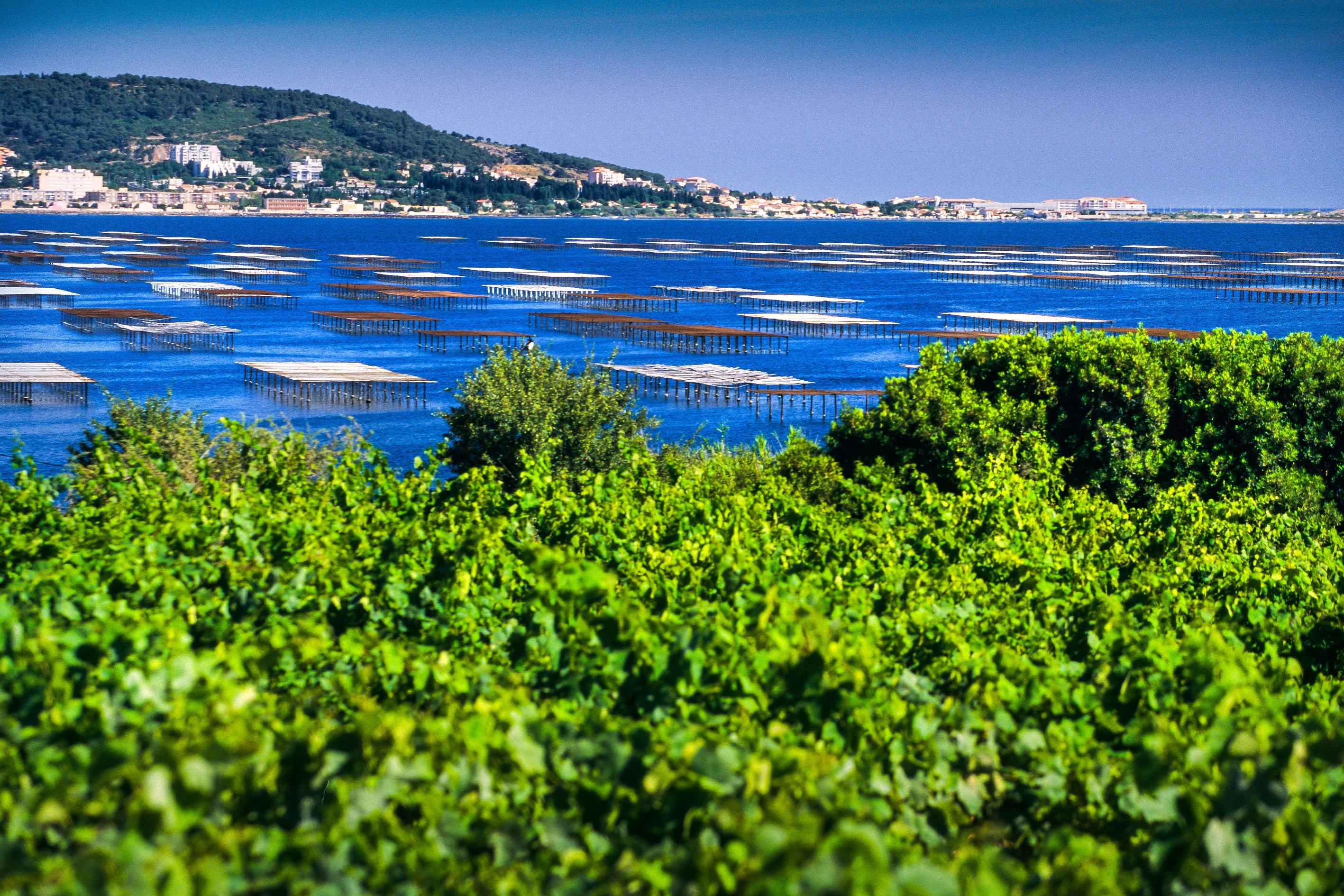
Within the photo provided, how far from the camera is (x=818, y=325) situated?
364 ft

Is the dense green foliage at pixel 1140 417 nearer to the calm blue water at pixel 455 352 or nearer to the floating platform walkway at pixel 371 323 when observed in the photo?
the calm blue water at pixel 455 352

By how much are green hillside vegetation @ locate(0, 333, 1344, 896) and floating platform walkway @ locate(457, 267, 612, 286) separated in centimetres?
13307

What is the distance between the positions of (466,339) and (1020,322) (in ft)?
161

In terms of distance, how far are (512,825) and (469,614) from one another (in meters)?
4.83

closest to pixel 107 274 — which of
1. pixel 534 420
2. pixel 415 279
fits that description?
pixel 415 279

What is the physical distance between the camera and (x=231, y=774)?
5.68m

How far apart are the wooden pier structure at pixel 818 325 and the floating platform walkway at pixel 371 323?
30.2 meters

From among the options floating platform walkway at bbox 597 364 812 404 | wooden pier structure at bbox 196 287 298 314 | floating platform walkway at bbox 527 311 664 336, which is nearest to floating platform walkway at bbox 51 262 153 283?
wooden pier structure at bbox 196 287 298 314

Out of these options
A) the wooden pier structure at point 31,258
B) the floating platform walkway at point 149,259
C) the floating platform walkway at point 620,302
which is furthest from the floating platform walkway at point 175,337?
the wooden pier structure at point 31,258

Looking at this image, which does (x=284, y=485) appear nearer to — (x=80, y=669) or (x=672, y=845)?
(x=80, y=669)

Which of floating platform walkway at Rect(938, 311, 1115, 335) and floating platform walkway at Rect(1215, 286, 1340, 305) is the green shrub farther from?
floating platform walkway at Rect(1215, 286, 1340, 305)

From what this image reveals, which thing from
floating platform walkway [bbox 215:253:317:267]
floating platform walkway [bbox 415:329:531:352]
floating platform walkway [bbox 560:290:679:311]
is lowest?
floating platform walkway [bbox 415:329:531:352]

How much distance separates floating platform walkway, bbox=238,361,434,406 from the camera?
243ft

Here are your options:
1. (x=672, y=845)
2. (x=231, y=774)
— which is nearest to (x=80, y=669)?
(x=231, y=774)
